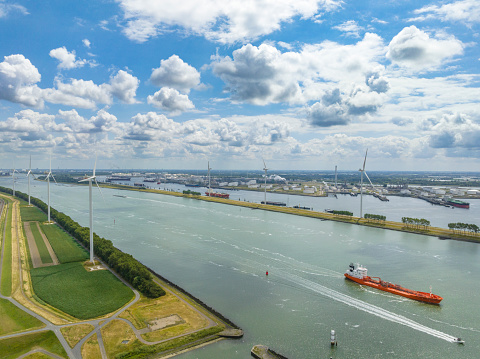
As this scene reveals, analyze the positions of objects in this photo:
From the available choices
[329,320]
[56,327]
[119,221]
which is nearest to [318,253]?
[329,320]

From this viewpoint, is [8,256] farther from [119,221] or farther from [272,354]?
[272,354]

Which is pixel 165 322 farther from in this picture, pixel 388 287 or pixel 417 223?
pixel 417 223

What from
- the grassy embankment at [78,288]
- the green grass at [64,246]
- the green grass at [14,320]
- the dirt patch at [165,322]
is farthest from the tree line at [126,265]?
the green grass at [14,320]

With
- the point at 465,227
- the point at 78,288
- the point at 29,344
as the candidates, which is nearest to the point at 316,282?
the point at 78,288

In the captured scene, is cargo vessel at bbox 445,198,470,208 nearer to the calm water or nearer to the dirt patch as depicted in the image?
the calm water

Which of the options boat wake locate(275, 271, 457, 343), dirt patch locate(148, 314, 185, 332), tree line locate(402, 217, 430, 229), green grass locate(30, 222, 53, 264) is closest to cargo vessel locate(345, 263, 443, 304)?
boat wake locate(275, 271, 457, 343)

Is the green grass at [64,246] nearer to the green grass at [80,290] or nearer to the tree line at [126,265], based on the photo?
the tree line at [126,265]
